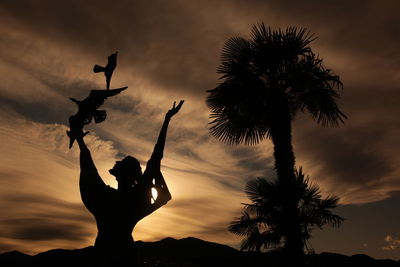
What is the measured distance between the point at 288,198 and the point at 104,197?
21.7 ft

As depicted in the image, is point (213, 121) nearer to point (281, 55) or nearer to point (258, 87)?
point (258, 87)

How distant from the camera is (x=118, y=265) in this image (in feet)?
9.93

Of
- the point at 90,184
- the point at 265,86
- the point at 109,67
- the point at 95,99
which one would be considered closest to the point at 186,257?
the point at 265,86

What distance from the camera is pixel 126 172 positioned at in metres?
3.34

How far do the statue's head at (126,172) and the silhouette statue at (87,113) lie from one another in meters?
0.44

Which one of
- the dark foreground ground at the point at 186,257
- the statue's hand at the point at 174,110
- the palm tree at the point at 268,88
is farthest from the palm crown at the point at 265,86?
the dark foreground ground at the point at 186,257

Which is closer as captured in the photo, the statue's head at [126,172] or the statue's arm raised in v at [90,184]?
the statue's arm raised in v at [90,184]

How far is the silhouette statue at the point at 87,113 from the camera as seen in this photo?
3201mm

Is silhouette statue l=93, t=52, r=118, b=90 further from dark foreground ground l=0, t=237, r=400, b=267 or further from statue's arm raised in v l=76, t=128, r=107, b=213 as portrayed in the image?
dark foreground ground l=0, t=237, r=400, b=267

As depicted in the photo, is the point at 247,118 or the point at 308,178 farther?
the point at 247,118

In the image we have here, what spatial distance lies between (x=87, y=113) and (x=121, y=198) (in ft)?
2.66

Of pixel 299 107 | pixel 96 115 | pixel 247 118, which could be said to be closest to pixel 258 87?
pixel 247 118

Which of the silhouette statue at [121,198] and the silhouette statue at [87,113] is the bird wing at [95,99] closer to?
the silhouette statue at [87,113]

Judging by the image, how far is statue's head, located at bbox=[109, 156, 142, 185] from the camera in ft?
11.0
